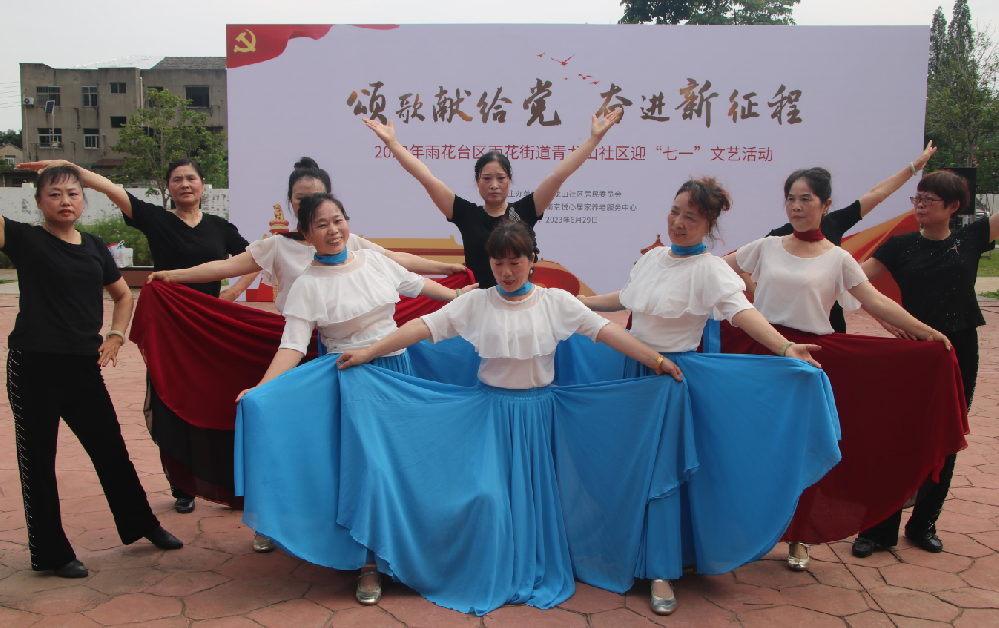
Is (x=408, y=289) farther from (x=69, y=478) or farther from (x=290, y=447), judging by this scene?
(x=69, y=478)

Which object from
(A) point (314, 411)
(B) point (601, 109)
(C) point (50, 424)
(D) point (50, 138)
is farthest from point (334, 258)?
(D) point (50, 138)

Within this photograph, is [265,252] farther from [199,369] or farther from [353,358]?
[353,358]

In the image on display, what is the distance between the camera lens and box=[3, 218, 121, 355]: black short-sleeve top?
9.32 ft

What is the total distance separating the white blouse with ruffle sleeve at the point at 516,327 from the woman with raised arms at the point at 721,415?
27 cm

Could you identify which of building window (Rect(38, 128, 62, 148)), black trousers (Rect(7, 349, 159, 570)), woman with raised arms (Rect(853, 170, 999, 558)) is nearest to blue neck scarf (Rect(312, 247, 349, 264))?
black trousers (Rect(7, 349, 159, 570))

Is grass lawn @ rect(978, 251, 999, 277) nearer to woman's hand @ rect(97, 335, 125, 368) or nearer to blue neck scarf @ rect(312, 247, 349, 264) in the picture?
blue neck scarf @ rect(312, 247, 349, 264)

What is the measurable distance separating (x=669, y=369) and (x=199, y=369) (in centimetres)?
209

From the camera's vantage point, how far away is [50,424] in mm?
2912

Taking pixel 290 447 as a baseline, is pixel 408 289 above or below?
above

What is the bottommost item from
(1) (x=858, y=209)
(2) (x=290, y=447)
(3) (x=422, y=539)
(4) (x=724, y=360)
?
(3) (x=422, y=539)

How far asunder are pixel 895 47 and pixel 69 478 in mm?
10117

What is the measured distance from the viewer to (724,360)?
275 centimetres

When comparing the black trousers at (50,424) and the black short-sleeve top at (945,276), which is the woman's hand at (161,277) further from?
the black short-sleeve top at (945,276)

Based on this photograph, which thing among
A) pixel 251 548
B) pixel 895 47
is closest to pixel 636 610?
pixel 251 548
